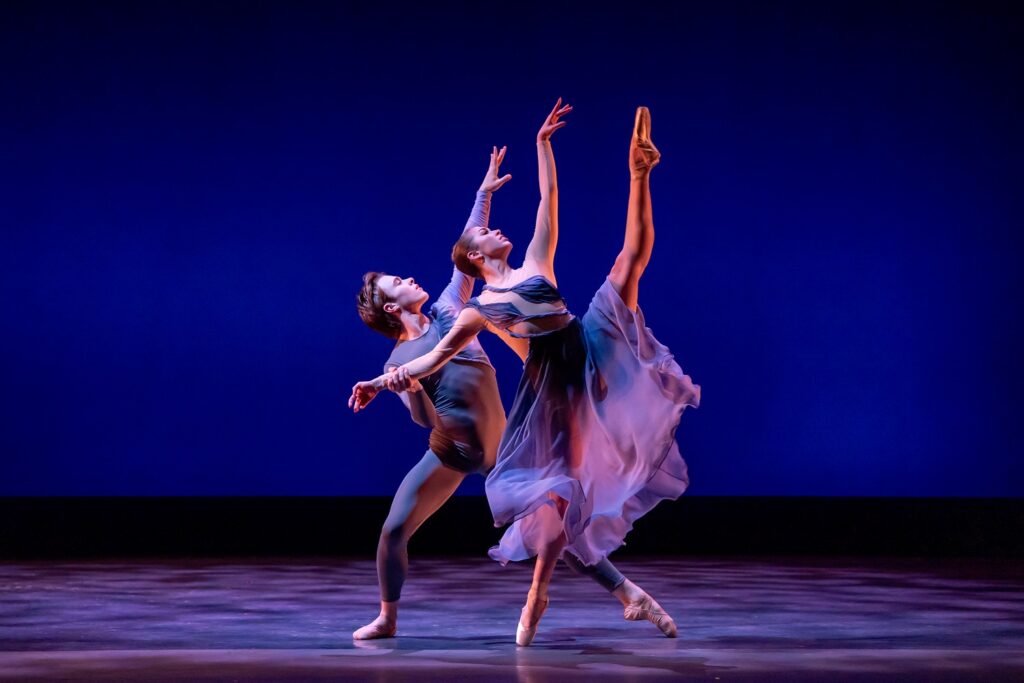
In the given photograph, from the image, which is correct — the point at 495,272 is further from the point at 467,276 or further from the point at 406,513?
the point at 406,513

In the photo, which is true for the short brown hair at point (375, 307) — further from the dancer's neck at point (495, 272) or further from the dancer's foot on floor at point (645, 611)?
the dancer's foot on floor at point (645, 611)

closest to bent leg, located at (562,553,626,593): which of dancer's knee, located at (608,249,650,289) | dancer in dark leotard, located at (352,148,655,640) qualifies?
dancer in dark leotard, located at (352,148,655,640)

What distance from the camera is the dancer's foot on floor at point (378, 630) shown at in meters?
3.44

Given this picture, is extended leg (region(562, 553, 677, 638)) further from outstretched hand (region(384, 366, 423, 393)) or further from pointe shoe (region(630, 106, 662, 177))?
pointe shoe (region(630, 106, 662, 177))

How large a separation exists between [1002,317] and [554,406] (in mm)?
3448

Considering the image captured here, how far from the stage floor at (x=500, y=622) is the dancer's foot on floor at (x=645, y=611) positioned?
0.17ft

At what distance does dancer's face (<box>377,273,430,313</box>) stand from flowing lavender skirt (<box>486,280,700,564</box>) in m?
0.47

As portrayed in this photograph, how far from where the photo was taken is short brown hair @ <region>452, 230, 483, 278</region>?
3.45 m

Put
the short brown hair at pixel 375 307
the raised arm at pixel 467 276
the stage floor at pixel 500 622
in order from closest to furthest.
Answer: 1. the stage floor at pixel 500 622
2. the short brown hair at pixel 375 307
3. the raised arm at pixel 467 276

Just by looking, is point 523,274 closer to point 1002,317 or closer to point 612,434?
point 612,434

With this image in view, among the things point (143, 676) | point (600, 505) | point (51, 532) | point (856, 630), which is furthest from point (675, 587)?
point (51, 532)

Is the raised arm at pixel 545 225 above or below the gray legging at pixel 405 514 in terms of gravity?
above

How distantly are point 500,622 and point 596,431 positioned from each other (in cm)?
87

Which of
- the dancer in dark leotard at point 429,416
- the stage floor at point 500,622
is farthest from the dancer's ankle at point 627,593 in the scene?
the dancer in dark leotard at point 429,416
